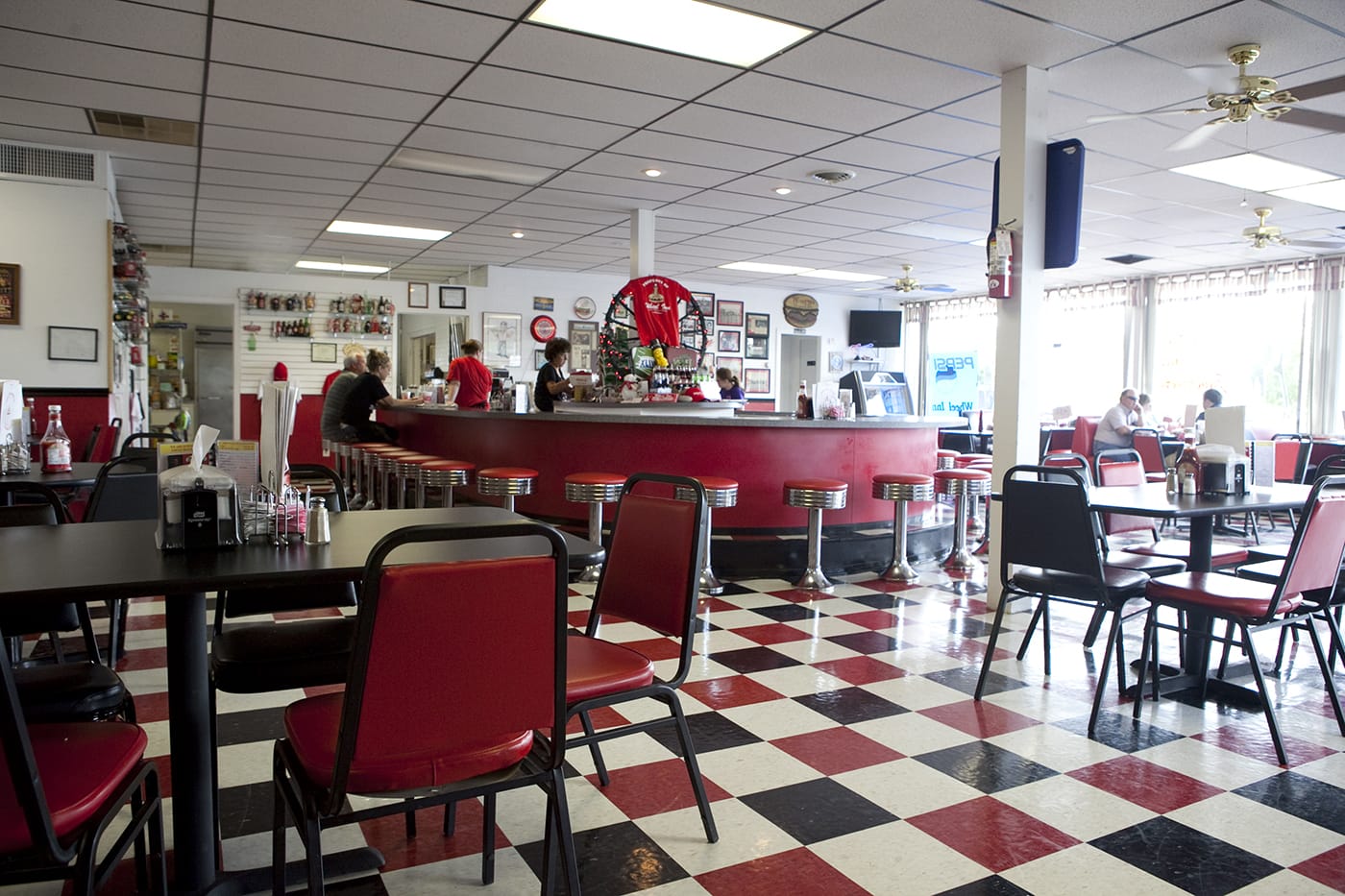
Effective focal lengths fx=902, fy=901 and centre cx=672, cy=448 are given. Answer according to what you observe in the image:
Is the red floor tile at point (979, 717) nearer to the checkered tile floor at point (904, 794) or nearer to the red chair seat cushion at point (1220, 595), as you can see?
the checkered tile floor at point (904, 794)

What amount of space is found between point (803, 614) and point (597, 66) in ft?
10.4

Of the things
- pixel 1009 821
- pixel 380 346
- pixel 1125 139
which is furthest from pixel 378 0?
pixel 380 346

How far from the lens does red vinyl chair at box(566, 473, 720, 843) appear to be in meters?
2.10

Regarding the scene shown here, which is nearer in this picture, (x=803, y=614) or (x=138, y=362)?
(x=803, y=614)

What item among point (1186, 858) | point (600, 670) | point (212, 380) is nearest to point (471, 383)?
point (600, 670)

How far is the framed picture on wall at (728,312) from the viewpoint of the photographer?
1398 centimetres

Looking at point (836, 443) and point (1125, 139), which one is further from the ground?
point (1125, 139)

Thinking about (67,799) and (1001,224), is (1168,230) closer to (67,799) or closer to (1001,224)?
(1001,224)

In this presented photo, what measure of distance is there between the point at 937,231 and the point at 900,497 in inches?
173

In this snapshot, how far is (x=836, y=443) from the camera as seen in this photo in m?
6.20

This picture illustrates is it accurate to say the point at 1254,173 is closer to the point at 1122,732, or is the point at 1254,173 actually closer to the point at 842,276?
the point at 1122,732

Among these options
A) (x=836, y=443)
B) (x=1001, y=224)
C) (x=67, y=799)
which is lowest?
(x=67, y=799)

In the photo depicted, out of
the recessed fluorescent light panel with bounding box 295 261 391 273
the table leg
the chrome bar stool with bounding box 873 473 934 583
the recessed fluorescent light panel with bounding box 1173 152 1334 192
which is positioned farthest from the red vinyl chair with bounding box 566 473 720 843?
the recessed fluorescent light panel with bounding box 295 261 391 273

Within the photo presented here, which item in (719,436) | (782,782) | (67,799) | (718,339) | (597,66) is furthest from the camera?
(718,339)
